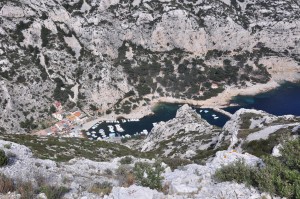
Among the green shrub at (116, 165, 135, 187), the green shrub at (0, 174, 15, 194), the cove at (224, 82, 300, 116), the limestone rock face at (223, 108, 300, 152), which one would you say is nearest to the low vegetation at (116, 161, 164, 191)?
the green shrub at (116, 165, 135, 187)

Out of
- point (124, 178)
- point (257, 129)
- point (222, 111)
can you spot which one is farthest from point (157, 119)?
point (124, 178)

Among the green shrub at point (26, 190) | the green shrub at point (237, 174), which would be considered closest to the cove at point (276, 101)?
the green shrub at point (237, 174)

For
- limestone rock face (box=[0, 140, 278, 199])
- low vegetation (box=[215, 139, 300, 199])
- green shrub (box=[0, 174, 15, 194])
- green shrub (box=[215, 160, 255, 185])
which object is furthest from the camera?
green shrub (box=[215, 160, 255, 185])

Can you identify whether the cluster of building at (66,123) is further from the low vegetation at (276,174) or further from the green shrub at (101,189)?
the low vegetation at (276,174)

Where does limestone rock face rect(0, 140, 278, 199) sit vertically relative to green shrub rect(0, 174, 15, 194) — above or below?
below

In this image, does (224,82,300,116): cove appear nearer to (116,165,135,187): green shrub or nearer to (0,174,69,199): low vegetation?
(116,165,135,187): green shrub

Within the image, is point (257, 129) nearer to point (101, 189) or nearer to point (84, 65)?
point (101, 189)

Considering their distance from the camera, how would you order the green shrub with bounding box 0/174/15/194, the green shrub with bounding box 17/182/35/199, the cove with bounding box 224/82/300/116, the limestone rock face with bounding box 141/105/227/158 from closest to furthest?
the green shrub with bounding box 17/182/35/199, the green shrub with bounding box 0/174/15/194, the limestone rock face with bounding box 141/105/227/158, the cove with bounding box 224/82/300/116
